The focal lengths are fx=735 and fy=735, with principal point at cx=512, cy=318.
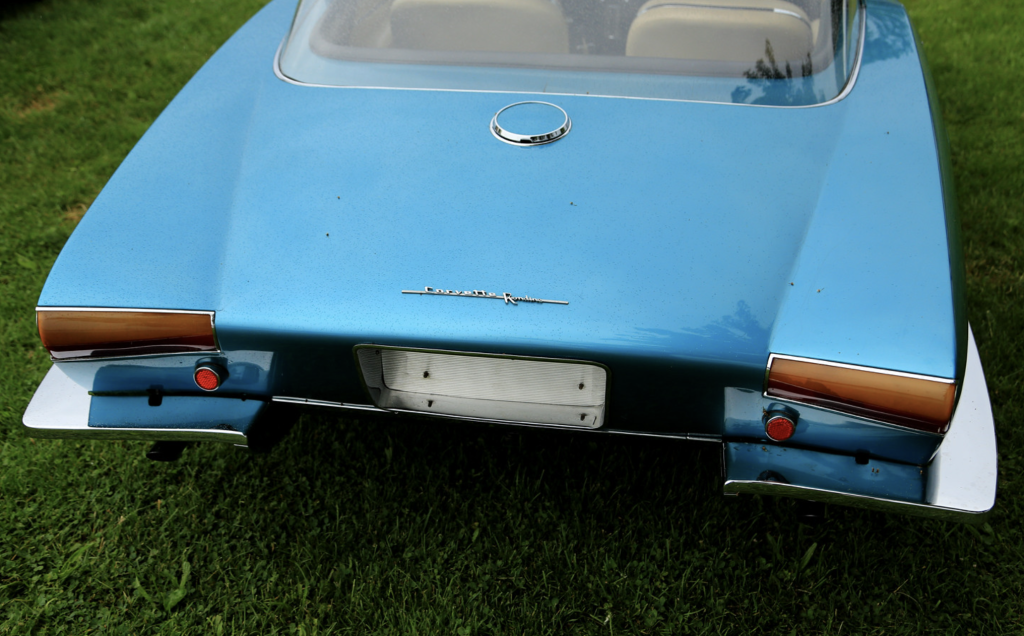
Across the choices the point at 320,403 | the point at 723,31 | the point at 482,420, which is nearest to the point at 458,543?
the point at 482,420

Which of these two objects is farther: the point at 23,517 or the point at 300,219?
the point at 23,517

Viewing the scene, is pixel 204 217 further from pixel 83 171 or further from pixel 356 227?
pixel 83 171

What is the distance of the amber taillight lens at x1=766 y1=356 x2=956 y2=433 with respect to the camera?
1410mm

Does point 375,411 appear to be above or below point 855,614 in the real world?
above

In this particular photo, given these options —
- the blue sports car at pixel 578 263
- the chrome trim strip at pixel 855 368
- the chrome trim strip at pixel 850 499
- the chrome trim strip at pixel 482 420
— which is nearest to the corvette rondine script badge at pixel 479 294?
the blue sports car at pixel 578 263

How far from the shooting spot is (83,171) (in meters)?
3.83

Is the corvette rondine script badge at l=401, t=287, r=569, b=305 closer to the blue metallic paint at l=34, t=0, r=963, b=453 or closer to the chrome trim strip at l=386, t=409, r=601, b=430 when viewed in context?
the blue metallic paint at l=34, t=0, r=963, b=453

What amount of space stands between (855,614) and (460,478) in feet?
3.76

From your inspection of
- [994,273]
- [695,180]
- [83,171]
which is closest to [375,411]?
[695,180]

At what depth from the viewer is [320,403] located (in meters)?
1.79

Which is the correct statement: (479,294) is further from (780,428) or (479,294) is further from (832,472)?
(832,472)

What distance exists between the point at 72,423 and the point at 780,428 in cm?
165

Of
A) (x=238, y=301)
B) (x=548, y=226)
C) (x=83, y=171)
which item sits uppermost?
(x=548, y=226)

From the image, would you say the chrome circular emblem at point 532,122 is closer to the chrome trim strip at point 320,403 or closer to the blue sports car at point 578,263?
the blue sports car at point 578,263
